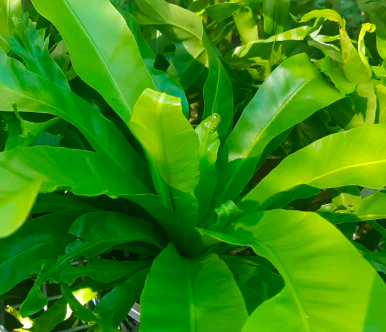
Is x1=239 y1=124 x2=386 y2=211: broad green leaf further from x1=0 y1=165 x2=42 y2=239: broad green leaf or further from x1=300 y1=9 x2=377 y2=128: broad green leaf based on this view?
x1=0 y1=165 x2=42 y2=239: broad green leaf

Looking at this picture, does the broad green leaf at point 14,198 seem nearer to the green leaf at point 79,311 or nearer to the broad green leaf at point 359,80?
the green leaf at point 79,311

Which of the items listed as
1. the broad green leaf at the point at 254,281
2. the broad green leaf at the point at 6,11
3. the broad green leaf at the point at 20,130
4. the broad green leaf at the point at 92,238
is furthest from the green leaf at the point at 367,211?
the broad green leaf at the point at 6,11

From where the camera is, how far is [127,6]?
2.47ft

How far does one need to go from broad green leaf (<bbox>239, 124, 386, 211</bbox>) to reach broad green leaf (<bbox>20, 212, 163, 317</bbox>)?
13cm

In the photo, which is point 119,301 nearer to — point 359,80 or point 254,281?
point 254,281

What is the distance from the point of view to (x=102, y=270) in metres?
0.53

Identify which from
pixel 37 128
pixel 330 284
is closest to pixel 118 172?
pixel 37 128

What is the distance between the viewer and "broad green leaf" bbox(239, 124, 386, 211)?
500 mm

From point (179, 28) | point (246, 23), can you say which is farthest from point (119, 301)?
point (246, 23)

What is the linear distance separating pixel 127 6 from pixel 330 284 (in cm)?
56

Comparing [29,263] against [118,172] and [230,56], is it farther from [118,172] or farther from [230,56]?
[230,56]

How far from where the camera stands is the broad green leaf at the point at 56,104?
1.70ft

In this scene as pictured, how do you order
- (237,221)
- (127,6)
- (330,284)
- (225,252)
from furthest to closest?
1. (127,6)
2. (225,252)
3. (237,221)
4. (330,284)

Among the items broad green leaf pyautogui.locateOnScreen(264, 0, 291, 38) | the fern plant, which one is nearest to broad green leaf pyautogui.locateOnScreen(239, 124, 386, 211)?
the fern plant
